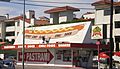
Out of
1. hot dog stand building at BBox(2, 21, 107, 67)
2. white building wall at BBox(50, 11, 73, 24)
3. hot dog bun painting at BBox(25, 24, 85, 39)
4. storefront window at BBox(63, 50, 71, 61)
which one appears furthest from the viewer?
white building wall at BBox(50, 11, 73, 24)

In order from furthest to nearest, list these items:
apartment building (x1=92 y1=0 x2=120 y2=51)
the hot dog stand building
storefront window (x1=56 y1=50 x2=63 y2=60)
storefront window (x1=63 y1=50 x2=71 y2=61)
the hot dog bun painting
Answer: apartment building (x1=92 y1=0 x2=120 y2=51) < the hot dog bun painting < storefront window (x1=56 y1=50 x2=63 y2=60) < storefront window (x1=63 y1=50 x2=71 y2=61) < the hot dog stand building

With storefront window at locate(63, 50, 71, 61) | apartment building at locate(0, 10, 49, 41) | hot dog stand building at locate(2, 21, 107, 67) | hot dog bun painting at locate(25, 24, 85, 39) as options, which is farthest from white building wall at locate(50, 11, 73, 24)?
storefront window at locate(63, 50, 71, 61)

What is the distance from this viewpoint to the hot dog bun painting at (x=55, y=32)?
50625mm

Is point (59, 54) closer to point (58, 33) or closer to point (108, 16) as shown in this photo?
point (58, 33)

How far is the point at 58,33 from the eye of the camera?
52375 millimetres

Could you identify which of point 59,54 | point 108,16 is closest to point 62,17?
point 108,16

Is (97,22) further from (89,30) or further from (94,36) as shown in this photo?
(94,36)

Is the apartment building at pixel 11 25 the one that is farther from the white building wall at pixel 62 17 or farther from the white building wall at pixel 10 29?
the white building wall at pixel 62 17

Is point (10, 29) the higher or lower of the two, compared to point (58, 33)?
higher

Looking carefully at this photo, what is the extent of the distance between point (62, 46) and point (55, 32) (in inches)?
245

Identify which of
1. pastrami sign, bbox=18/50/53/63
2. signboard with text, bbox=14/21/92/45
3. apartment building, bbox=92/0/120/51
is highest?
apartment building, bbox=92/0/120/51

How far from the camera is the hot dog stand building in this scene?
158ft

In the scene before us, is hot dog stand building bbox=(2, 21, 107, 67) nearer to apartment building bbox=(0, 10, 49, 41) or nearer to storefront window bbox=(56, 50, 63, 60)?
storefront window bbox=(56, 50, 63, 60)

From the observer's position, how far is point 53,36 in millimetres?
52844
